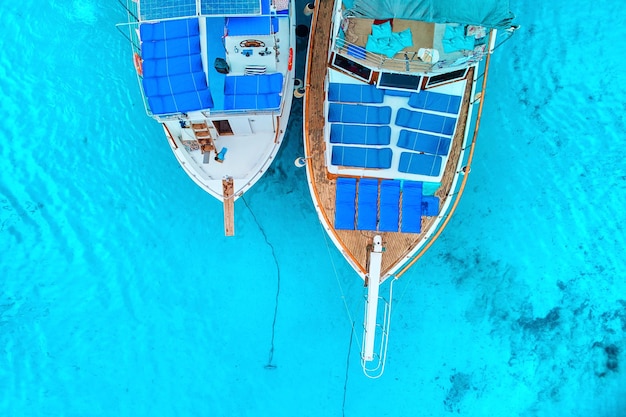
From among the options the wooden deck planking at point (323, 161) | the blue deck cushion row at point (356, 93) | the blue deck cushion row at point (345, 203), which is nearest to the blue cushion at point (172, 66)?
the wooden deck planking at point (323, 161)

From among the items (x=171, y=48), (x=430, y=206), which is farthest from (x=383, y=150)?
(x=171, y=48)

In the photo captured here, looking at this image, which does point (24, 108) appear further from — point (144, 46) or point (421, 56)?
point (421, 56)

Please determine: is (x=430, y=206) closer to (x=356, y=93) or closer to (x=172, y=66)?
(x=356, y=93)

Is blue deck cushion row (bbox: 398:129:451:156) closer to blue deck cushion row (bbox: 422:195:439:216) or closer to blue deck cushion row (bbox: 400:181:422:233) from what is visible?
blue deck cushion row (bbox: 400:181:422:233)

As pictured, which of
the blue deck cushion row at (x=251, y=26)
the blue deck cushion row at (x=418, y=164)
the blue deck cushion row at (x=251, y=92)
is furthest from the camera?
the blue deck cushion row at (x=418, y=164)

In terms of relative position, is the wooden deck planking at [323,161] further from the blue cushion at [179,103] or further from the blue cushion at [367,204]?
the blue cushion at [179,103]
